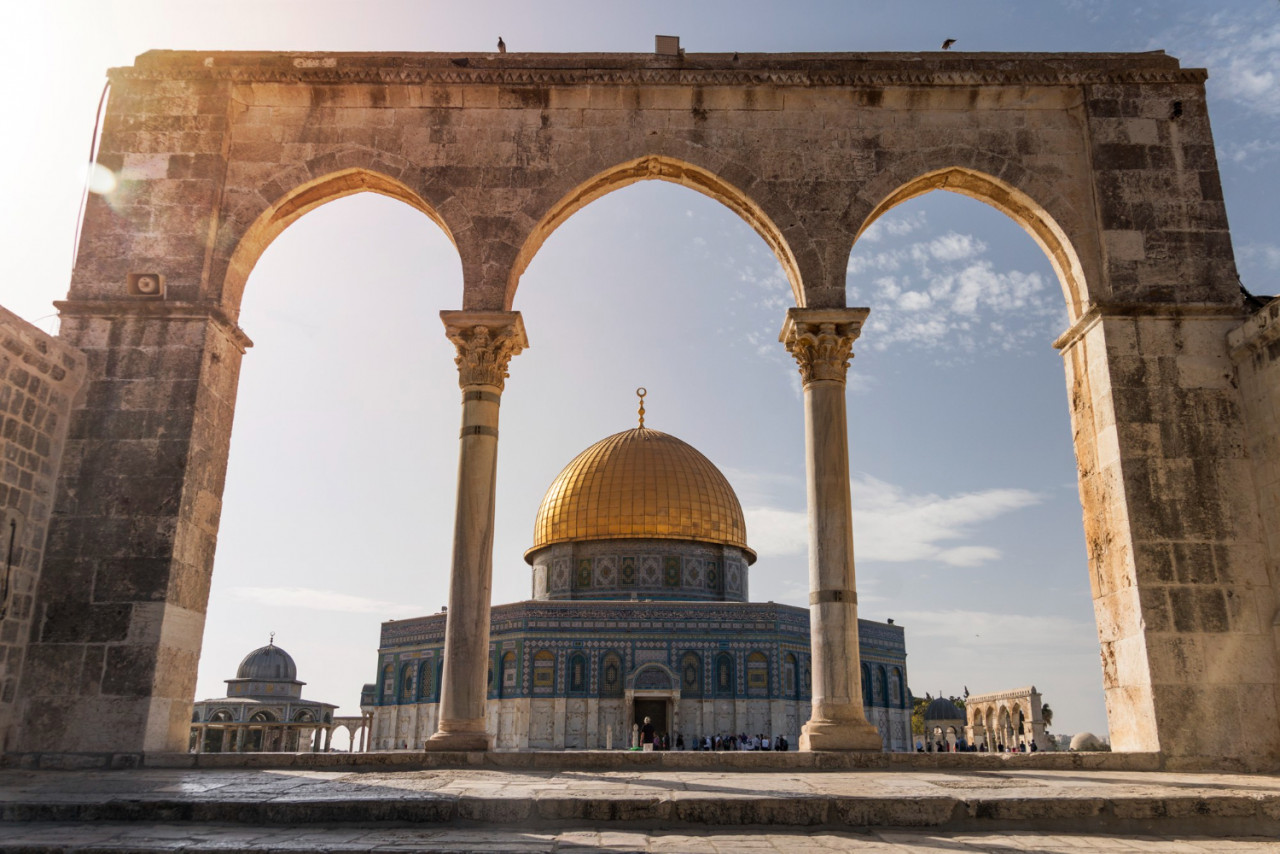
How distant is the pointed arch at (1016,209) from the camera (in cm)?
966

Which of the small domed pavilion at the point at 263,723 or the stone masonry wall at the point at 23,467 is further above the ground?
the stone masonry wall at the point at 23,467

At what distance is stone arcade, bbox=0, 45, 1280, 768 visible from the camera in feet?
27.5

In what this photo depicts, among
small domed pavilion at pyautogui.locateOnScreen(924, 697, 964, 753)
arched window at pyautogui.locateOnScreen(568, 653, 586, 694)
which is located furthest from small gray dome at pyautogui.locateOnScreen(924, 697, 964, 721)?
arched window at pyautogui.locateOnScreen(568, 653, 586, 694)

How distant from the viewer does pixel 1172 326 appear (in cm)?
920

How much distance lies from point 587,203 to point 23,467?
572cm

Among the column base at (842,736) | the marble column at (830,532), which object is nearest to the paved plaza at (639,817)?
the column base at (842,736)

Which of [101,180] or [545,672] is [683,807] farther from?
[545,672]

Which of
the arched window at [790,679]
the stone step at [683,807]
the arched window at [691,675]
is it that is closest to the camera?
the stone step at [683,807]

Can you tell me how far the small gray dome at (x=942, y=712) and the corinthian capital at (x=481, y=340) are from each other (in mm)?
44773

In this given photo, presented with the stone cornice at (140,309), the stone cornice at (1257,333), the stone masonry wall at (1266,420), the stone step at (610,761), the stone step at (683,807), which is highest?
the stone cornice at (140,309)

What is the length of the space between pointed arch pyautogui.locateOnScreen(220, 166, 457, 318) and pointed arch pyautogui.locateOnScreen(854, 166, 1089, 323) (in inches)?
177

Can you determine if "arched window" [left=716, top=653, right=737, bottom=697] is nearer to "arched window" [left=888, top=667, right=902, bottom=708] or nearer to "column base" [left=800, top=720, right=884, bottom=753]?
"arched window" [left=888, top=667, right=902, bottom=708]

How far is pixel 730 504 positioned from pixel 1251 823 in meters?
27.2

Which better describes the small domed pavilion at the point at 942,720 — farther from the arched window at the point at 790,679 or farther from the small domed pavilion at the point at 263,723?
the small domed pavilion at the point at 263,723
